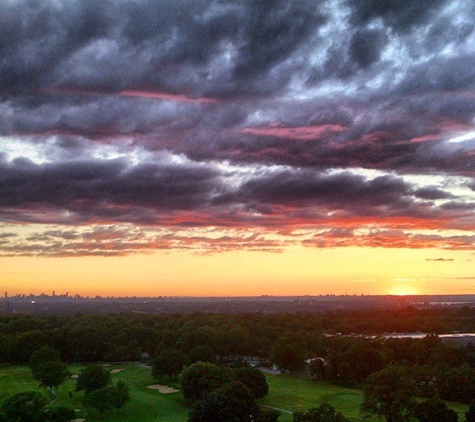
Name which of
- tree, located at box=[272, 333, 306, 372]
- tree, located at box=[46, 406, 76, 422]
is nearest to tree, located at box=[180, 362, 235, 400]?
tree, located at box=[46, 406, 76, 422]

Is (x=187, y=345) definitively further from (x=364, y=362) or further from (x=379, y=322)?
(x=379, y=322)

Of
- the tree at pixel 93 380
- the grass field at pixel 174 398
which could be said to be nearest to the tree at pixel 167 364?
the grass field at pixel 174 398

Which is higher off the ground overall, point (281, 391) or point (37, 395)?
point (37, 395)

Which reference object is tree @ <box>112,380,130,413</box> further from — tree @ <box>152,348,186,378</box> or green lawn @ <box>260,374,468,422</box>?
tree @ <box>152,348,186,378</box>

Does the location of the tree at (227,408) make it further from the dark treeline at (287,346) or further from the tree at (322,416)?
the dark treeline at (287,346)

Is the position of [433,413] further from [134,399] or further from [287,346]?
[287,346]

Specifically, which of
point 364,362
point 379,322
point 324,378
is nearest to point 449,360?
point 364,362
